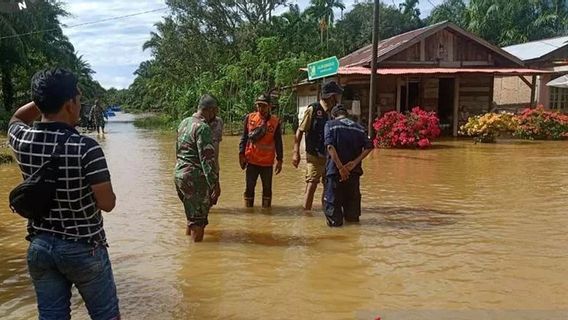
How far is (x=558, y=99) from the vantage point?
89.8 feet

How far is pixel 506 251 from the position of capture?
5.73 m

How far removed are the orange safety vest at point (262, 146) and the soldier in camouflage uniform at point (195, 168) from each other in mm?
1561

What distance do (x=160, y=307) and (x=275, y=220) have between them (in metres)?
3.10

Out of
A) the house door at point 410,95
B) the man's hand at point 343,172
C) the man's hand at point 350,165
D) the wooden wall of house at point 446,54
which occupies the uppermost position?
the wooden wall of house at point 446,54

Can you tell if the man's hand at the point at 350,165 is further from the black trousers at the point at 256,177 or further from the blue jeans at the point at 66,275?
the blue jeans at the point at 66,275

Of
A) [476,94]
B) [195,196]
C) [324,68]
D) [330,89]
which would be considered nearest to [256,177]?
[330,89]

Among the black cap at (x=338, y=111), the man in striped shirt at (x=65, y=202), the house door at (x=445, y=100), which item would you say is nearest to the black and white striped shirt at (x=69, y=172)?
the man in striped shirt at (x=65, y=202)

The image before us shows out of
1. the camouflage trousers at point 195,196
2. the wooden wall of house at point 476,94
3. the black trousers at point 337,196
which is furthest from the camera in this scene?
the wooden wall of house at point 476,94

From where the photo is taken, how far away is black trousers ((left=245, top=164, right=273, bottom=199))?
7730 mm

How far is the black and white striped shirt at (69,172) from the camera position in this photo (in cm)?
261

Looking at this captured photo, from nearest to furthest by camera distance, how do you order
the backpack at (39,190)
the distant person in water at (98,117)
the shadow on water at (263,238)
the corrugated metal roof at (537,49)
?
1. the backpack at (39,190)
2. the shadow on water at (263,238)
3. the distant person in water at (98,117)
4. the corrugated metal roof at (537,49)

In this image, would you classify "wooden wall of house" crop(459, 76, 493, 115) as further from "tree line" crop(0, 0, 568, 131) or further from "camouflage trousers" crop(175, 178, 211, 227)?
"camouflage trousers" crop(175, 178, 211, 227)

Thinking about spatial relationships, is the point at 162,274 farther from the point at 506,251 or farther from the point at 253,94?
the point at 253,94

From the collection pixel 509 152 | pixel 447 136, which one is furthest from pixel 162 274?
pixel 447 136
